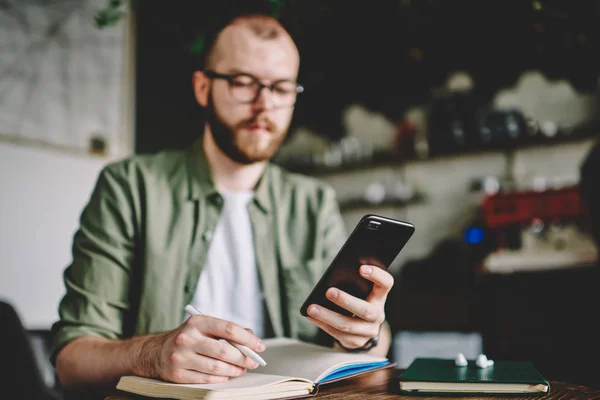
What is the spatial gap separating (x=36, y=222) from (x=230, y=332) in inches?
102

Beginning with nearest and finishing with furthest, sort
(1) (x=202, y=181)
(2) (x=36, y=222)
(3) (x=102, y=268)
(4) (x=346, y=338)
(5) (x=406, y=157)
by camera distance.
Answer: (4) (x=346, y=338) < (3) (x=102, y=268) < (1) (x=202, y=181) < (2) (x=36, y=222) < (5) (x=406, y=157)

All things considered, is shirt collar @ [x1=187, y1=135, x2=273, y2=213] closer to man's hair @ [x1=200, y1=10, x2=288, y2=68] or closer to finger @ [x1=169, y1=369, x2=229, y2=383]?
man's hair @ [x1=200, y1=10, x2=288, y2=68]

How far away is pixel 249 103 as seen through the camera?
56.1 inches

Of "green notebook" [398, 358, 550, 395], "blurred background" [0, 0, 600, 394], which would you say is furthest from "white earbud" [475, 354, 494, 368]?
"blurred background" [0, 0, 600, 394]

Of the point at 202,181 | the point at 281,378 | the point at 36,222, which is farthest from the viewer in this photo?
the point at 36,222

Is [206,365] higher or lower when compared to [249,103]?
lower

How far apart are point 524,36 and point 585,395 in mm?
3266

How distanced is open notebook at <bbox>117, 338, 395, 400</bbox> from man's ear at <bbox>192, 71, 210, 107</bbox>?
800mm

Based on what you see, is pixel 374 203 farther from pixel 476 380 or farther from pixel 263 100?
pixel 476 380

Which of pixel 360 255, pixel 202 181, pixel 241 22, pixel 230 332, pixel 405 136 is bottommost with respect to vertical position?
pixel 230 332

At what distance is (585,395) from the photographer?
815 millimetres

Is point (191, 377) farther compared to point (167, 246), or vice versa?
point (167, 246)

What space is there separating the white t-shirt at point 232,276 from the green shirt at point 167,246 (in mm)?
33

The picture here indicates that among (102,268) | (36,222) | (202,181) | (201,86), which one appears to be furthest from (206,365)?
(36,222)
